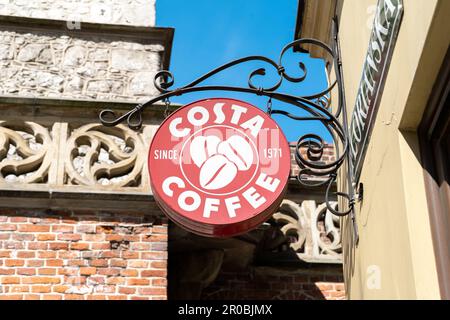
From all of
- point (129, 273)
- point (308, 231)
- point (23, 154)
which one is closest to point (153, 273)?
point (129, 273)

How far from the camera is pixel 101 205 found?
26.3 ft

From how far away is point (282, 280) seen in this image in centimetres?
980

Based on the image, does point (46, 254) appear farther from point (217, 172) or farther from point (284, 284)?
point (284, 284)

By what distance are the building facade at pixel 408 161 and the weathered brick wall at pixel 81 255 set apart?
2.39m

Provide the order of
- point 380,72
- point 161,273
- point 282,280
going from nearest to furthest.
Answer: point 380,72 → point 161,273 → point 282,280

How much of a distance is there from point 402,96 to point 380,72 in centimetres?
55

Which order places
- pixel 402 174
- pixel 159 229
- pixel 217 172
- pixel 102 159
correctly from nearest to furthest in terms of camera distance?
1. pixel 402 174
2. pixel 217 172
3. pixel 159 229
4. pixel 102 159

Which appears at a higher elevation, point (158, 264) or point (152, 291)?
point (158, 264)

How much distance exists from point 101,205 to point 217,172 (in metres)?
2.35

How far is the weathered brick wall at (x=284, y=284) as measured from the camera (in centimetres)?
973

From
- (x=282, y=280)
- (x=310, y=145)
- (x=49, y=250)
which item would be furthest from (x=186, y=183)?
(x=282, y=280)
